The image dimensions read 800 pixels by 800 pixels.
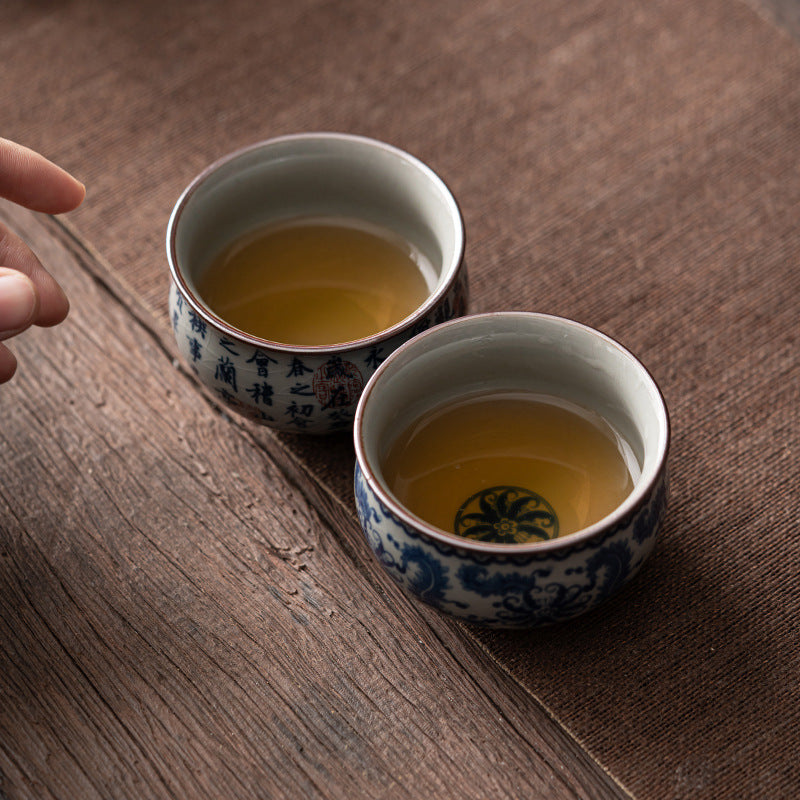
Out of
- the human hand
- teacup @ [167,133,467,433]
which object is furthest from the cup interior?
the human hand

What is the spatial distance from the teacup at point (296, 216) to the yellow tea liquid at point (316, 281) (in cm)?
1

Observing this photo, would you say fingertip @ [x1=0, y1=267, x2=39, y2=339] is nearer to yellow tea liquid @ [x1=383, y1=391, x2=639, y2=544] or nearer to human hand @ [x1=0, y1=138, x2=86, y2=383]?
human hand @ [x1=0, y1=138, x2=86, y2=383]

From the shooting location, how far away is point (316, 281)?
73cm

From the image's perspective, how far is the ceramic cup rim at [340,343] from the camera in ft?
2.01

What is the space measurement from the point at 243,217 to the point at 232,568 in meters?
0.25

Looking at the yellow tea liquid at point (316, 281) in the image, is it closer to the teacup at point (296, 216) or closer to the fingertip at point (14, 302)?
the teacup at point (296, 216)

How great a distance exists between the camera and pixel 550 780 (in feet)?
1.90

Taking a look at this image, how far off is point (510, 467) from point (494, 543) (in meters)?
0.09

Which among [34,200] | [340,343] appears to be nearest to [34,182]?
[34,200]

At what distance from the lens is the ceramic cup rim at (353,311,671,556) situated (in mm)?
515

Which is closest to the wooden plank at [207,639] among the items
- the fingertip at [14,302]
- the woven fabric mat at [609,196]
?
the woven fabric mat at [609,196]

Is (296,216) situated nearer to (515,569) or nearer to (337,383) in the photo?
(337,383)

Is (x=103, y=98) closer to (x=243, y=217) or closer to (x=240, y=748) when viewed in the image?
(x=243, y=217)

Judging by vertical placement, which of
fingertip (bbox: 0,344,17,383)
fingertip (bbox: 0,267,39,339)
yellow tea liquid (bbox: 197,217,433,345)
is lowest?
fingertip (bbox: 0,344,17,383)
